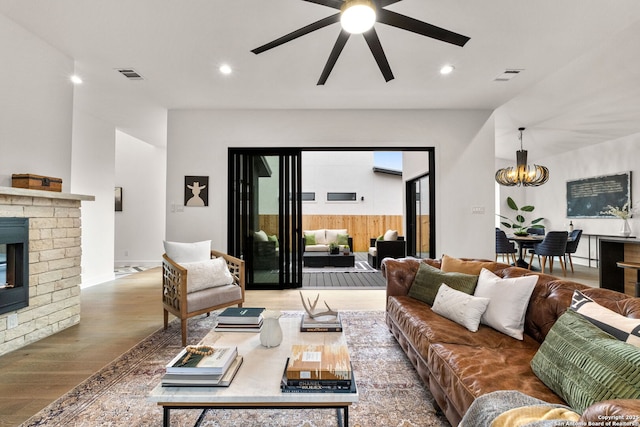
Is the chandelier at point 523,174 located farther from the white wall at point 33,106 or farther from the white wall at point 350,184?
the white wall at point 33,106

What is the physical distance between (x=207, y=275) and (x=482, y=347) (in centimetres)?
253

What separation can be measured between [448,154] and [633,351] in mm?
4197

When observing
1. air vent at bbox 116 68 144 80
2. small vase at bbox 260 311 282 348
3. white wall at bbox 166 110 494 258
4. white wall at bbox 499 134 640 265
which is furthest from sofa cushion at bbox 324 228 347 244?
small vase at bbox 260 311 282 348

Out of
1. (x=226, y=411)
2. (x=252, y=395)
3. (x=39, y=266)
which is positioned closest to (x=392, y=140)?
(x=226, y=411)

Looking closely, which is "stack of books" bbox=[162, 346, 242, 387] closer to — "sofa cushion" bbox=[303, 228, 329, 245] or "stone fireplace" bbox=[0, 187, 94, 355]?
"stone fireplace" bbox=[0, 187, 94, 355]

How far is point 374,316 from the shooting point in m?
3.72

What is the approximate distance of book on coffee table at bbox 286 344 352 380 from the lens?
1.46 m

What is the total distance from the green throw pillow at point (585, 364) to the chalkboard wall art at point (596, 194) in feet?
23.0

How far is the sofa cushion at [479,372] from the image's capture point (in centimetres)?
141

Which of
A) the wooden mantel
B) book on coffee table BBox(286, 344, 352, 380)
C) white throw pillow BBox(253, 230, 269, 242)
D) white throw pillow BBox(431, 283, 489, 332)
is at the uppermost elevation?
the wooden mantel

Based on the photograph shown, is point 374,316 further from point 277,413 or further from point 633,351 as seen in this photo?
point 633,351

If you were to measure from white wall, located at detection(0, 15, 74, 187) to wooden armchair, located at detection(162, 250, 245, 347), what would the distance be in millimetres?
1552

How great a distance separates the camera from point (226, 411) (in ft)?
6.24

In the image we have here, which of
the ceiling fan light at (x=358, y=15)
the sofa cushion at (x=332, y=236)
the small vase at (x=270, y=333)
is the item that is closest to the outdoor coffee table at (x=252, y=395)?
the small vase at (x=270, y=333)
